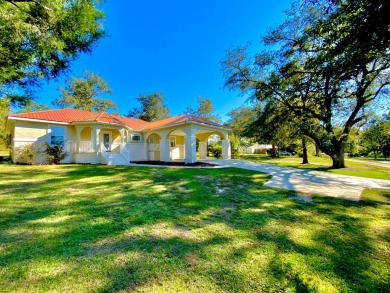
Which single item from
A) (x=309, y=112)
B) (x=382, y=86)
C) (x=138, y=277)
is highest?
(x=382, y=86)

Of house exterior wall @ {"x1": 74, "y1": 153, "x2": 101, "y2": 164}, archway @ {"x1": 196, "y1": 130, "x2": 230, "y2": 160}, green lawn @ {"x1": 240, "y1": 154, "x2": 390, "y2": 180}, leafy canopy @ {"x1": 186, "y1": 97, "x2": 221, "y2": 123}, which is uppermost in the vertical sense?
leafy canopy @ {"x1": 186, "y1": 97, "x2": 221, "y2": 123}

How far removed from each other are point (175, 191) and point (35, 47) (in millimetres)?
8365

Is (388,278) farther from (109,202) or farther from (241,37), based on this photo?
(241,37)

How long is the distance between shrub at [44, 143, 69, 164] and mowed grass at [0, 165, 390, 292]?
10.3 metres

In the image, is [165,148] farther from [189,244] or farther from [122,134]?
[189,244]

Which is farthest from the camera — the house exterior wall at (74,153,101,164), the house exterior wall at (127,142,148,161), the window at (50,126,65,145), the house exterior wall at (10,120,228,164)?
the house exterior wall at (127,142,148,161)

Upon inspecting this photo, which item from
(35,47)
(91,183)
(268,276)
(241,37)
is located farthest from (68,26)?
(241,37)

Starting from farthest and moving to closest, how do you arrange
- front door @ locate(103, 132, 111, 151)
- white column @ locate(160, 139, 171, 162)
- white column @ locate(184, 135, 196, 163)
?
white column @ locate(160, 139, 171, 162) < front door @ locate(103, 132, 111, 151) < white column @ locate(184, 135, 196, 163)

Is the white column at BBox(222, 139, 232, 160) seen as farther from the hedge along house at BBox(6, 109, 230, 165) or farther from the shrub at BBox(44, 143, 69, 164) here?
the shrub at BBox(44, 143, 69, 164)

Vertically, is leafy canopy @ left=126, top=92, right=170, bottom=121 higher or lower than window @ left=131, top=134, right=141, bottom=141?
higher

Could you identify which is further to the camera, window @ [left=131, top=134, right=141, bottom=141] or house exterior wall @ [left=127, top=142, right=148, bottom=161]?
window @ [left=131, top=134, right=141, bottom=141]

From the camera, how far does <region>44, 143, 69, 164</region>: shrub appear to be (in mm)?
14130

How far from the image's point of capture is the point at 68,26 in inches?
315

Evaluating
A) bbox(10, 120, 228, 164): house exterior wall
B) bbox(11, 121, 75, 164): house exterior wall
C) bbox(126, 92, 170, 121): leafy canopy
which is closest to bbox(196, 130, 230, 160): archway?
bbox(10, 120, 228, 164): house exterior wall
